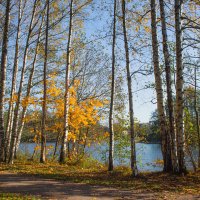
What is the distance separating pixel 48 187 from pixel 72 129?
9.62 m

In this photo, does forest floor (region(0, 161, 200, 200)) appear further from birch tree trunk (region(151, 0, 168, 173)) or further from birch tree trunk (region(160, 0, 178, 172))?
birch tree trunk (region(151, 0, 168, 173))

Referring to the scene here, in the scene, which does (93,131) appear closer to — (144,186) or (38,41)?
(38,41)

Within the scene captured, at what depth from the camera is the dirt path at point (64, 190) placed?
711cm

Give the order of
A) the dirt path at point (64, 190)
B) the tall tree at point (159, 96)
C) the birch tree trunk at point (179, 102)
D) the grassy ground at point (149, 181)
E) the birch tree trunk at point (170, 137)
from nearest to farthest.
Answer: the dirt path at point (64, 190) < the grassy ground at point (149, 181) < the birch tree trunk at point (179, 102) < the birch tree trunk at point (170, 137) < the tall tree at point (159, 96)

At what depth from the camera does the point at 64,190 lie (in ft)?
25.6

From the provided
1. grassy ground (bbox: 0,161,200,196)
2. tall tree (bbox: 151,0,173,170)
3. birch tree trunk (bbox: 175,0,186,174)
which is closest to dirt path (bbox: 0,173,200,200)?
grassy ground (bbox: 0,161,200,196)

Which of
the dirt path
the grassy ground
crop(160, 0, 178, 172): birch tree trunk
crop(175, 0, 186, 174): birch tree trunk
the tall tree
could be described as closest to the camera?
the dirt path

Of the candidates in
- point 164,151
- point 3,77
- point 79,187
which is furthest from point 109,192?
point 3,77

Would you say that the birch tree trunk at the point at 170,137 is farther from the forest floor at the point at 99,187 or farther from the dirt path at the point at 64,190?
the dirt path at the point at 64,190

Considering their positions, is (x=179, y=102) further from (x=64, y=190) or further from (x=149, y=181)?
(x=64, y=190)

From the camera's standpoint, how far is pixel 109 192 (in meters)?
7.70

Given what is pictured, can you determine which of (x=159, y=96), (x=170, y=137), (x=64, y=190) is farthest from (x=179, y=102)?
(x=64, y=190)

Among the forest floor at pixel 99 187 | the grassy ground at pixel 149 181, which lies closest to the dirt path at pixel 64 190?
the forest floor at pixel 99 187

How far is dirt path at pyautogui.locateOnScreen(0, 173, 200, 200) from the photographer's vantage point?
7.11 metres
